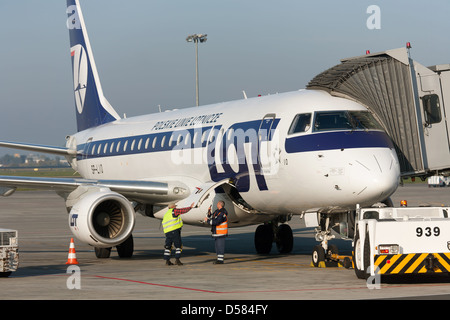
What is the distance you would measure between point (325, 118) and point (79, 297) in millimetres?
7785

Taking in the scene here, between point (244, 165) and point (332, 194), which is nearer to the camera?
point (332, 194)

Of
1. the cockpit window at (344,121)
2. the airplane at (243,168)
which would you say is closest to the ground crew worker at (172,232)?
the airplane at (243,168)

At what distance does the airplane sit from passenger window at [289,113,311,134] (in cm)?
3

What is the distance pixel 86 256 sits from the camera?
24016 millimetres

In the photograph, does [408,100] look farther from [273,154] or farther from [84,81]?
[84,81]

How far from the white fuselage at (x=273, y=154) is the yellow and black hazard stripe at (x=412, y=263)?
2197mm

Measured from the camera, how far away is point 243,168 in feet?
65.7

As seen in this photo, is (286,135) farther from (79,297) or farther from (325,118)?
(79,297)

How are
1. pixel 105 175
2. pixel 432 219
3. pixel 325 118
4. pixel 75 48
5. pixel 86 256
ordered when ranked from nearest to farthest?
pixel 432 219 < pixel 325 118 < pixel 86 256 < pixel 105 175 < pixel 75 48

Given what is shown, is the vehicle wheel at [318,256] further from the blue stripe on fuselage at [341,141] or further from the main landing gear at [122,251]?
the main landing gear at [122,251]

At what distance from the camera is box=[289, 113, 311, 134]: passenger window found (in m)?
18.6

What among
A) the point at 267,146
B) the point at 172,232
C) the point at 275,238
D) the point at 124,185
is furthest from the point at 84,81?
the point at 267,146

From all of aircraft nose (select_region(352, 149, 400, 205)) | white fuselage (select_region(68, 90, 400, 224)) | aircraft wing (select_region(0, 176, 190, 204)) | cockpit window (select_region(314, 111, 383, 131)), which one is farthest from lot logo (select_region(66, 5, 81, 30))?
aircraft nose (select_region(352, 149, 400, 205))

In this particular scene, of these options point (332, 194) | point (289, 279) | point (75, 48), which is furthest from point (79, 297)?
point (75, 48)
